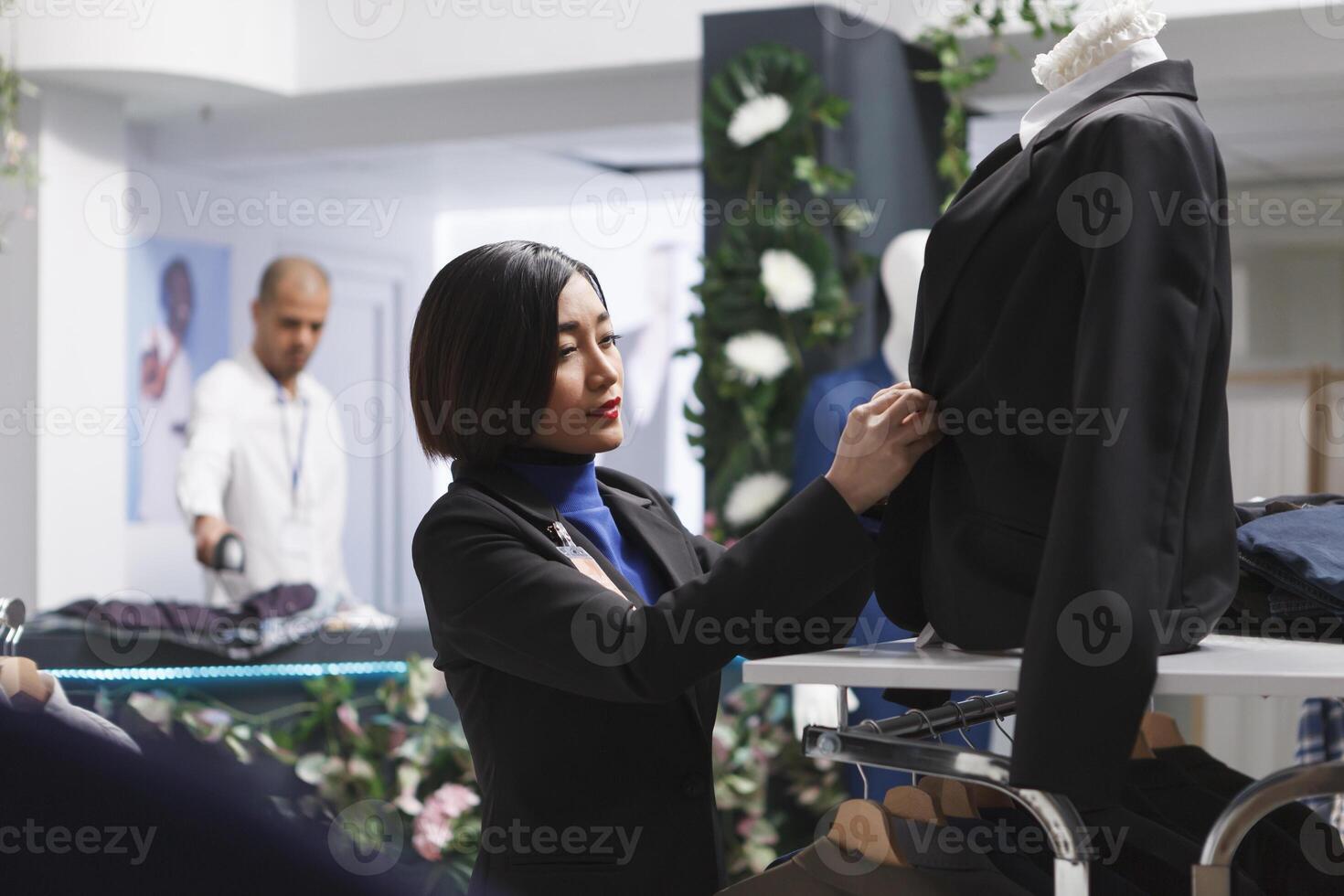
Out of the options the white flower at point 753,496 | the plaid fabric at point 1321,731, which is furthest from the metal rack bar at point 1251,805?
the white flower at point 753,496

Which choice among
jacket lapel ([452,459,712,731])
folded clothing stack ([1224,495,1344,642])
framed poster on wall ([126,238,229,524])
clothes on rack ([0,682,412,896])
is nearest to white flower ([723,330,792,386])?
jacket lapel ([452,459,712,731])

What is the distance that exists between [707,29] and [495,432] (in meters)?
2.84

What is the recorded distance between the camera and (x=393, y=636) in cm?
344

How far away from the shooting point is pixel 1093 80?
3.99 feet

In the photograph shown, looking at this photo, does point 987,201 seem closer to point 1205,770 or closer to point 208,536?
point 1205,770

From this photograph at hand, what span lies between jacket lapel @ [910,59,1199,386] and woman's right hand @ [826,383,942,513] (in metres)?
0.04

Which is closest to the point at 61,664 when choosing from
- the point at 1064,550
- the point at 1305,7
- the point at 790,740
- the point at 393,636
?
the point at 393,636

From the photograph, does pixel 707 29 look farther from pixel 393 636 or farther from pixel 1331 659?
pixel 1331 659

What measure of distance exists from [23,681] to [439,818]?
6.82ft

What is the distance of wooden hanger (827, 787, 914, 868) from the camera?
1.15m

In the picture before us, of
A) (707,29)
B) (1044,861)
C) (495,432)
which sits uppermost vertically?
(707,29)

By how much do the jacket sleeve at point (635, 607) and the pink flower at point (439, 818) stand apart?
2079 mm

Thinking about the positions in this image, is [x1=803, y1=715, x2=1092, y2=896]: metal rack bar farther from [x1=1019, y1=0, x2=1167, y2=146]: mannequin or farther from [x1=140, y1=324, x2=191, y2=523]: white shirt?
[x1=140, y1=324, x2=191, y2=523]: white shirt

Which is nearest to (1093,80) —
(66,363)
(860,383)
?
(860,383)
